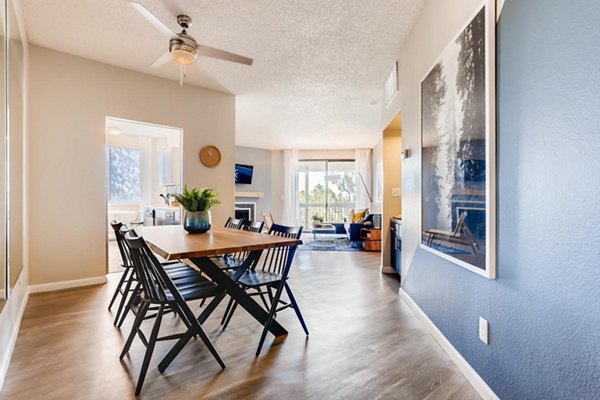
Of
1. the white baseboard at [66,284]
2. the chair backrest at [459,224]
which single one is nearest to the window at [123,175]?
the white baseboard at [66,284]

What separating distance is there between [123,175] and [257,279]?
262 inches

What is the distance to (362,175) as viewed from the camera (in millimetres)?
9359

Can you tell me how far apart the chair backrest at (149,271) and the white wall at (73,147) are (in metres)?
2.33

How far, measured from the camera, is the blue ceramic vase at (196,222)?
2.57m

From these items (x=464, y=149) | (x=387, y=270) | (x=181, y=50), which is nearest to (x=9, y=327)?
(x=181, y=50)

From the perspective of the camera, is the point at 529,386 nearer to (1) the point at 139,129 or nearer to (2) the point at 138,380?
(2) the point at 138,380

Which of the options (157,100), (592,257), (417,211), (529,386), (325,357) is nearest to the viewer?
(592,257)

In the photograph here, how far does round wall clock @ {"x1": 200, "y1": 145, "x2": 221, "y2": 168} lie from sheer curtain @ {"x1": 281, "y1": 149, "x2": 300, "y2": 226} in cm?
510

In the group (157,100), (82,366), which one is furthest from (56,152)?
(82,366)

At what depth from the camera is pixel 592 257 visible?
3.24 feet

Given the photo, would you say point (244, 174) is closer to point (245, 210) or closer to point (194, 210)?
point (245, 210)

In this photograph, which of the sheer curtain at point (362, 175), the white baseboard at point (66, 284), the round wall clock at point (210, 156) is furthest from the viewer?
the sheer curtain at point (362, 175)

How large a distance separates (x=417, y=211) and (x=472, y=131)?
1.11 meters

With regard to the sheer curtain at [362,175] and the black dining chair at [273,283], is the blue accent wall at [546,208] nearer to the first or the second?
the black dining chair at [273,283]
